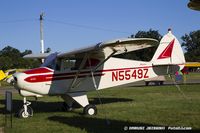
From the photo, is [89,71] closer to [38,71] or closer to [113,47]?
[38,71]

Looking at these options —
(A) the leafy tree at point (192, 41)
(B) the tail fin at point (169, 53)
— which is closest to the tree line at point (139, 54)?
(A) the leafy tree at point (192, 41)

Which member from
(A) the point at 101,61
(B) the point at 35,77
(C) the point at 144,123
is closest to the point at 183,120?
(C) the point at 144,123

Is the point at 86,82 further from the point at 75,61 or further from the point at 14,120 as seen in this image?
the point at 14,120

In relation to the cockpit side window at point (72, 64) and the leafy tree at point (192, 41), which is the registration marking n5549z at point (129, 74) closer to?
the cockpit side window at point (72, 64)

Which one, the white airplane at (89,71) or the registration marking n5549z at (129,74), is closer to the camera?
the white airplane at (89,71)

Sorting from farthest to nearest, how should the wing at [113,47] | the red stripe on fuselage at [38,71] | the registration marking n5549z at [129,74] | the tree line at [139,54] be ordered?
1. the tree line at [139,54]
2. the registration marking n5549z at [129,74]
3. the red stripe on fuselage at [38,71]
4. the wing at [113,47]

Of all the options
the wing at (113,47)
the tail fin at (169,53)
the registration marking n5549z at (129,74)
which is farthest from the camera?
the tail fin at (169,53)

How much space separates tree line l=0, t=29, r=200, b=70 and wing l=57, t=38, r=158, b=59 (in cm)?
5054

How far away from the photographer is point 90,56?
13.4 meters

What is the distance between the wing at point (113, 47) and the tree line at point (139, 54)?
50.5 metres

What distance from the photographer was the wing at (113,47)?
35.6 ft

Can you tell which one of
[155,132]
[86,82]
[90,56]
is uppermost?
[90,56]

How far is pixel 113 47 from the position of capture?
11.7 meters

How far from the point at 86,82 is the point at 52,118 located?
87.4 inches
